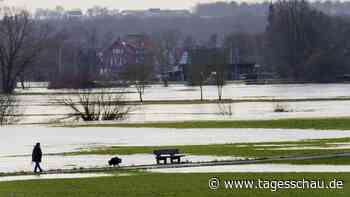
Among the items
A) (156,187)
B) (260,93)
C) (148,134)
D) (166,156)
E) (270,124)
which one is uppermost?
(260,93)

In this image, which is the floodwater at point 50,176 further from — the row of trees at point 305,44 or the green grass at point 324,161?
the row of trees at point 305,44

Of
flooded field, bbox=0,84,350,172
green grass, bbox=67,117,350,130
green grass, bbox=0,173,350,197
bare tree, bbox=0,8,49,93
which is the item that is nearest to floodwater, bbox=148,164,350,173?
flooded field, bbox=0,84,350,172


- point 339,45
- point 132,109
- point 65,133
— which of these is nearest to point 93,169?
point 65,133

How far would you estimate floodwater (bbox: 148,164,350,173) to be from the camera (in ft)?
114

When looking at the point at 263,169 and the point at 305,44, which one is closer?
the point at 263,169

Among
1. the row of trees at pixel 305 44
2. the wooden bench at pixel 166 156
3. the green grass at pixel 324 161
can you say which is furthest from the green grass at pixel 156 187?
the row of trees at pixel 305 44

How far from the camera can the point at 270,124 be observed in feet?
208

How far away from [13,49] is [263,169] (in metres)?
115

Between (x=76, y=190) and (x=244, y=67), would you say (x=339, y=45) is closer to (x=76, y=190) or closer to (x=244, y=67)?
(x=244, y=67)

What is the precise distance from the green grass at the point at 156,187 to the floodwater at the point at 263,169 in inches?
53.6

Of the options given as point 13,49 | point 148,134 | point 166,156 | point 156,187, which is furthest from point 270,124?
point 13,49

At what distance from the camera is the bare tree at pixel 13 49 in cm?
14025

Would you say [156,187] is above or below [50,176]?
below

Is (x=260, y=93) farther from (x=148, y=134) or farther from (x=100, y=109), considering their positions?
(x=148, y=134)
